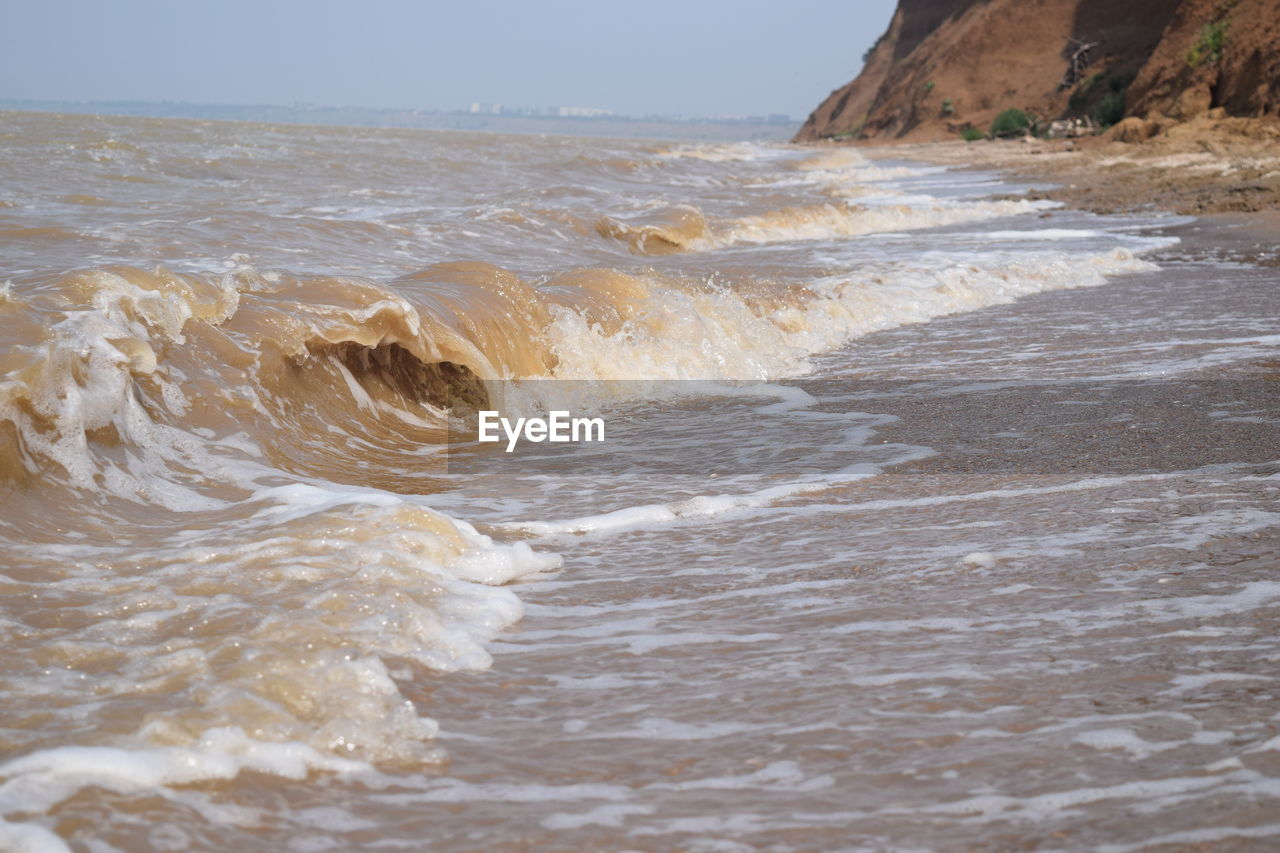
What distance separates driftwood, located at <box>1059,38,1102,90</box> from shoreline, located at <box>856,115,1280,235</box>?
16767mm

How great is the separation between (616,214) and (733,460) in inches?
456

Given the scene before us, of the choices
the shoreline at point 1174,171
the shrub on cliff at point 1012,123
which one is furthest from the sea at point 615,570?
the shrub on cliff at point 1012,123

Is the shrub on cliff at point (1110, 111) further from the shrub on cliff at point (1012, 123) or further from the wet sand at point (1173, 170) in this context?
the shrub on cliff at point (1012, 123)

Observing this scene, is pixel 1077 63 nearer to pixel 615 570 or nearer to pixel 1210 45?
pixel 1210 45

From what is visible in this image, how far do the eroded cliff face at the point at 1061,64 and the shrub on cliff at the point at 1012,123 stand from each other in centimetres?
147

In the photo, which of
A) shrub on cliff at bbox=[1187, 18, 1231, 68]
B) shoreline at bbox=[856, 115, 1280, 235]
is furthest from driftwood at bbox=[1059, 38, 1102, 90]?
shrub on cliff at bbox=[1187, 18, 1231, 68]

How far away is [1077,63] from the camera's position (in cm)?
5166

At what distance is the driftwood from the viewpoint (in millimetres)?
51062

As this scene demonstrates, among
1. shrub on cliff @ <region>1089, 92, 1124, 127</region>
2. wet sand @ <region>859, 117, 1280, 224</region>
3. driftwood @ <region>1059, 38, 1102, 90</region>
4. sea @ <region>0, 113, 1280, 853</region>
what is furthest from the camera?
driftwood @ <region>1059, 38, 1102, 90</region>

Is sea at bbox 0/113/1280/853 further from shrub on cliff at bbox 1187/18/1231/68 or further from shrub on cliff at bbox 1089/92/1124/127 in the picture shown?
shrub on cliff at bbox 1089/92/1124/127

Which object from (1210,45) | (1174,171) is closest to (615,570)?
(1174,171)

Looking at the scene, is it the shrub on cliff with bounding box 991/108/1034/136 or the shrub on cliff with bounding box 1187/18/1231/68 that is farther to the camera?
the shrub on cliff with bounding box 991/108/1034/136

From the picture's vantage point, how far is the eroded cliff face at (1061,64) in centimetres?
3002

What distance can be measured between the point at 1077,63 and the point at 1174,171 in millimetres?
33859
